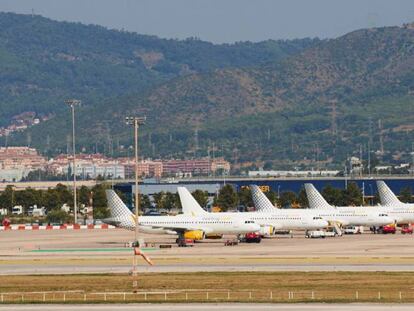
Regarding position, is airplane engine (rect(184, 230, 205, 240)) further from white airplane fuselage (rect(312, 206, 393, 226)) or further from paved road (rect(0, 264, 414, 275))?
paved road (rect(0, 264, 414, 275))

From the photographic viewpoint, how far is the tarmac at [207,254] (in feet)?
361

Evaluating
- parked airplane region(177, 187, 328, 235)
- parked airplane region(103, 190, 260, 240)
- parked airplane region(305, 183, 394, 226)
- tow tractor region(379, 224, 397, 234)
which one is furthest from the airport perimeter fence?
tow tractor region(379, 224, 397, 234)

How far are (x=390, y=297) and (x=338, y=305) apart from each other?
5.73m

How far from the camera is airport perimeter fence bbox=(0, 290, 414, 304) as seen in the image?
83.6 m

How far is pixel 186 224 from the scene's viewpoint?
152625 mm

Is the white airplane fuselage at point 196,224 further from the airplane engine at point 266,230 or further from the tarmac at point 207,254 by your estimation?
the airplane engine at point 266,230

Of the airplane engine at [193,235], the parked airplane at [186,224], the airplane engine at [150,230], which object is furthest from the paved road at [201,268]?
the airplane engine at [150,230]

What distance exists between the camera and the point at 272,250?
135m

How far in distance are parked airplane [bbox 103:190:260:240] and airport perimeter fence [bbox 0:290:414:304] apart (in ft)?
205

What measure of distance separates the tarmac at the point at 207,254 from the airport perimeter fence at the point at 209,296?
18.3 meters

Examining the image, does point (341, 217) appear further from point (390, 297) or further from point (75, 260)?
point (390, 297)

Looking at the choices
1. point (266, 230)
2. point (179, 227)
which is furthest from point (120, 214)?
point (266, 230)

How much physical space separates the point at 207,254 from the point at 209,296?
1683 inches

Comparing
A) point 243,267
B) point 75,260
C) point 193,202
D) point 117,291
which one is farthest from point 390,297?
point 193,202
